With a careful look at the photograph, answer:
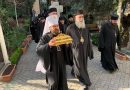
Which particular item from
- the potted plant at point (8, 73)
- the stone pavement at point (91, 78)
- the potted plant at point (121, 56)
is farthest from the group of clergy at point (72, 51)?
the potted plant at point (8, 73)

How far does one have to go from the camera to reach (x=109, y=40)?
9.27m

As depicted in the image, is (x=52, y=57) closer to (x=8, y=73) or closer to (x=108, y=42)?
(x=8, y=73)

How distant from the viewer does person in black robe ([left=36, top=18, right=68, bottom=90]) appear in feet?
20.6

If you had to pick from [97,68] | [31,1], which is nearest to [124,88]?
[97,68]

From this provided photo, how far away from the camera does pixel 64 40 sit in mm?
6160

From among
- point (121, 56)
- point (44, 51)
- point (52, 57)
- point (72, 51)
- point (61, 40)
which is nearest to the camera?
point (61, 40)

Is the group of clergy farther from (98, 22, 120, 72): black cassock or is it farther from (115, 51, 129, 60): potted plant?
(115, 51, 129, 60): potted plant

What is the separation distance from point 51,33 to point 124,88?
291 cm

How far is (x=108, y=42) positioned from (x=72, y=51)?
2113mm

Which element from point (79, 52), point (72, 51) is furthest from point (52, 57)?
point (79, 52)

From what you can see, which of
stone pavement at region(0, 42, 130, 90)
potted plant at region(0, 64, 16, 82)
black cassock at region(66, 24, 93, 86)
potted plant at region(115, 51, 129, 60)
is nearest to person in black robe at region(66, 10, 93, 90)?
black cassock at region(66, 24, 93, 86)

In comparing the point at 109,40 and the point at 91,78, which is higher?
the point at 109,40

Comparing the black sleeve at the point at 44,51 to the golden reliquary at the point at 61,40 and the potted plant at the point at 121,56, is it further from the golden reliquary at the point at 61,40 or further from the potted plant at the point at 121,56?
the potted plant at the point at 121,56

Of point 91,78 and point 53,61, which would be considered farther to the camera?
point 91,78
